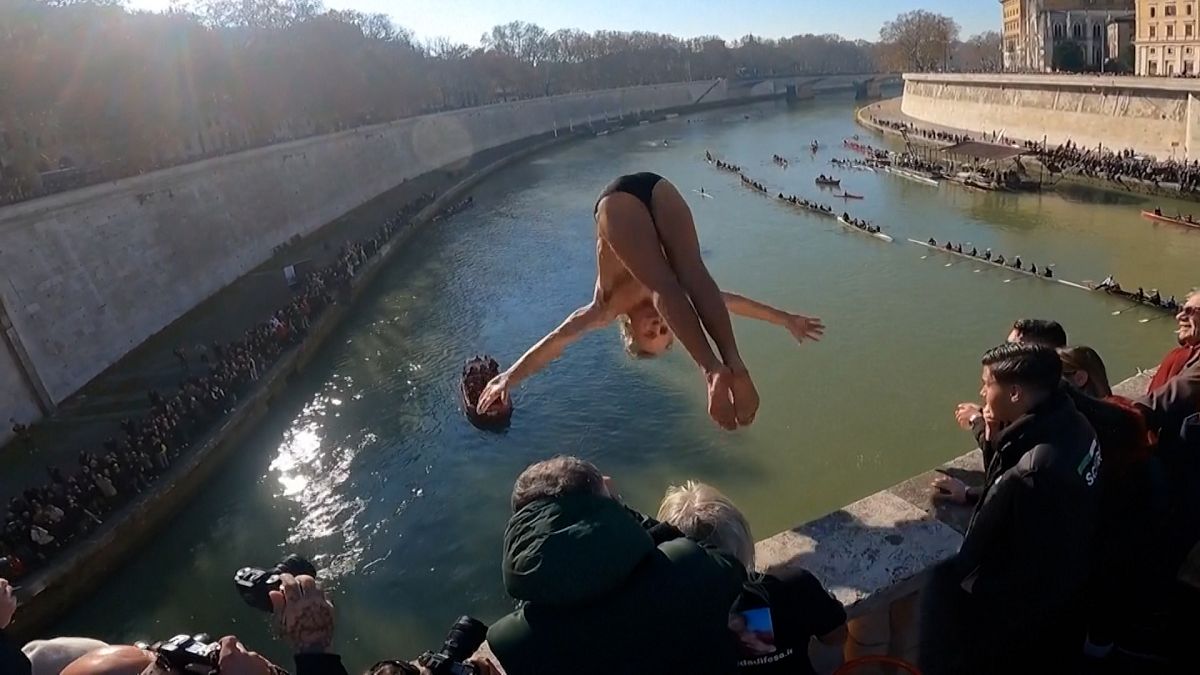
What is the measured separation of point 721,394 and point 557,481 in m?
0.49

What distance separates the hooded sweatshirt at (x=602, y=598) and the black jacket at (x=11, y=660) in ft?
2.97

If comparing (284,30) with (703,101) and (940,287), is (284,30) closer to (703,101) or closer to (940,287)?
(940,287)

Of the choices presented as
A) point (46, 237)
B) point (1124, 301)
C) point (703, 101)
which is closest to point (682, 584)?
point (46, 237)

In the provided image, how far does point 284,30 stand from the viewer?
31.7 m

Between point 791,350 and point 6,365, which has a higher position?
point 6,365

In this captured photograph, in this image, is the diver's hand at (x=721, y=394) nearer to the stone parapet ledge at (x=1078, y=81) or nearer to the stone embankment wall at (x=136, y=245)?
the stone embankment wall at (x=136, y=245)

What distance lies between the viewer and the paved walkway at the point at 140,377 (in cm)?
1048

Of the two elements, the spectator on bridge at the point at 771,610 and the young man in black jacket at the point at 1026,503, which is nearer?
the spectator on bridge at the point at 771,610

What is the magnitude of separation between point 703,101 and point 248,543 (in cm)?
6662

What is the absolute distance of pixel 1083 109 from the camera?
91.2 ft

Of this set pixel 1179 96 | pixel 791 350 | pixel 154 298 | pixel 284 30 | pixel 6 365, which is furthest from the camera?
pixel 284 30

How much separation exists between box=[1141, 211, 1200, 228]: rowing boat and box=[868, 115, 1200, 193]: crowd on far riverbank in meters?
1.91

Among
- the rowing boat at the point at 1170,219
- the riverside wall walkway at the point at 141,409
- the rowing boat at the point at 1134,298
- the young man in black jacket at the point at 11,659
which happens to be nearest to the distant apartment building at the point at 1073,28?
the rowing boat at the point at 1170,219

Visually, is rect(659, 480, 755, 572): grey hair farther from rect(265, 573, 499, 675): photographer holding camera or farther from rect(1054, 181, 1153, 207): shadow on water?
rect(1054, 181, 1153, 207): shadow on water
